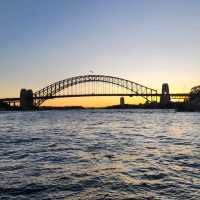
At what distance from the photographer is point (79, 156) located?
794 inches

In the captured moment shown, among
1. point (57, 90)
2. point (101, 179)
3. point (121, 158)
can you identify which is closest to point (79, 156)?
point (121, 158)

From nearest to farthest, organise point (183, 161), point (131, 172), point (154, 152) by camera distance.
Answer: point (131, 172) → point (183, 161) → point (154, 152)

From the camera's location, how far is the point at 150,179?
14.1 metres

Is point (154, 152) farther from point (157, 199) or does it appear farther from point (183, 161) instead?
point (157, 199)

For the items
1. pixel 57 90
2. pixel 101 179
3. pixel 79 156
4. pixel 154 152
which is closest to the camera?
pixel 101 179

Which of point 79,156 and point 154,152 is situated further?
point 154,152

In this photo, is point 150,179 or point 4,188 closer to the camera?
point 4,188

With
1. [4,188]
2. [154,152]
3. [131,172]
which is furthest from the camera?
[154,152]

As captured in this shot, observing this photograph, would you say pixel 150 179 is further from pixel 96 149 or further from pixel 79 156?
pixel 96 149

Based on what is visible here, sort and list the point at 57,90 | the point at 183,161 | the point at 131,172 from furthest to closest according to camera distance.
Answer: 1. the point at 57,90
2. the point at 183,161
3. the point at 131,172

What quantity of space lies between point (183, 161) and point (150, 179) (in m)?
4.68

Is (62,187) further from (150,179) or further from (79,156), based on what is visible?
(79,156)

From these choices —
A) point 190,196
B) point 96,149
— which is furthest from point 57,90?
point 190,196

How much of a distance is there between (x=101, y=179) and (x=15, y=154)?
825 centimetres
